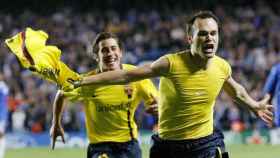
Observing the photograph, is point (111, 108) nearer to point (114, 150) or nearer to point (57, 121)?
point (114, 150)

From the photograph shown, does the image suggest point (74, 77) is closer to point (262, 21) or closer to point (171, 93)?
point (171, 93)

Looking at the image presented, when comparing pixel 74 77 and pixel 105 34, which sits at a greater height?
pixel 105 34

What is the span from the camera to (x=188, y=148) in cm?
632

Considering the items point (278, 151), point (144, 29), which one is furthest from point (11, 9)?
point (278, 151)

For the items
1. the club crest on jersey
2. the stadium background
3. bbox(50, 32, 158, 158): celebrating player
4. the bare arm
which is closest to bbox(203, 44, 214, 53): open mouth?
the bare arm

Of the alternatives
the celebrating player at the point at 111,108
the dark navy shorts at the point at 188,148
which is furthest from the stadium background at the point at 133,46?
the dark navy shorts at the point at 188,148

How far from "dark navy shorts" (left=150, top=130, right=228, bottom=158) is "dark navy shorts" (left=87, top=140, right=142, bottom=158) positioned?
26.4 inches

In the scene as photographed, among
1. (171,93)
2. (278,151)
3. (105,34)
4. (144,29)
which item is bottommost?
(278,151)

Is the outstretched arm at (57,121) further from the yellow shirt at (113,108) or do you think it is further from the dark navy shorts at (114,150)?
the dark navy shorts at (114,150)

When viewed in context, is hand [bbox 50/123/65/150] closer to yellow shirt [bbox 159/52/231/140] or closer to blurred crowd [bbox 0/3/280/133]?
yellow shirt [bbox 159/52/231/140]

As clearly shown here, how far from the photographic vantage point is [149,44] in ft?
75.6

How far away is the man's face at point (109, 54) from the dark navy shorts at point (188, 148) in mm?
985

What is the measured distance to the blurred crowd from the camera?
63.2 feet

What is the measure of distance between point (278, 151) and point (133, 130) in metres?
9.15
